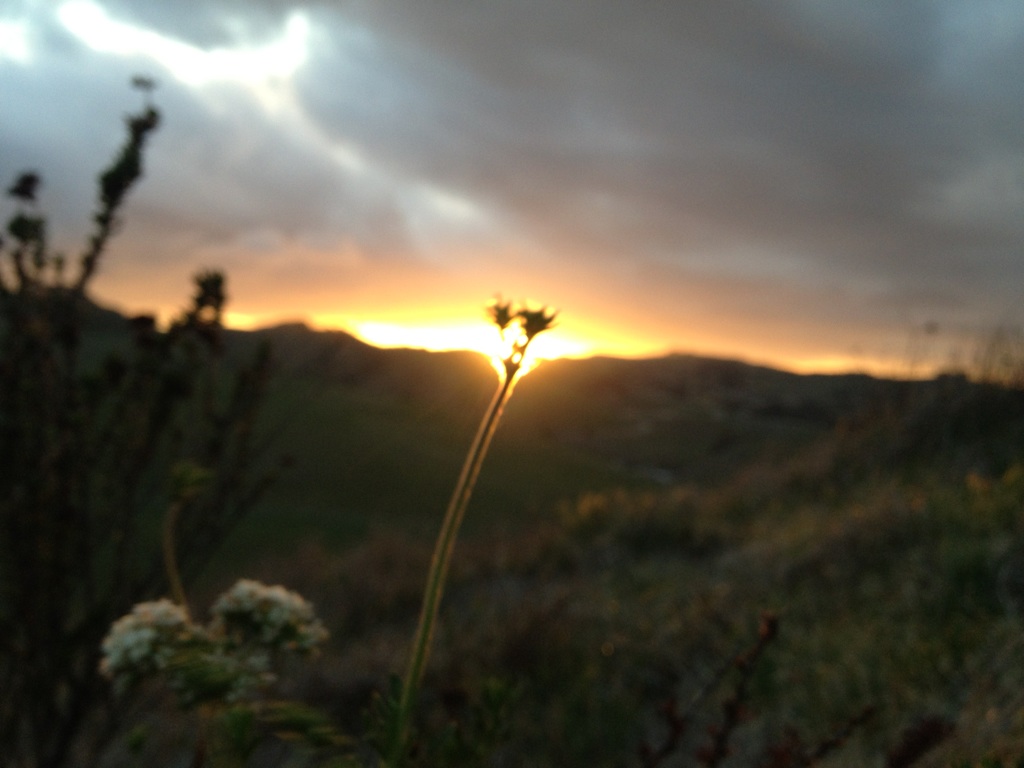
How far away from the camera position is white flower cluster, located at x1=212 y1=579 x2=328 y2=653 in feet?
4.04

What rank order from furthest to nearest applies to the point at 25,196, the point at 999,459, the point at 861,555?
1. the point at 999,459
2. the point at 861,555
3. the point at 25,196

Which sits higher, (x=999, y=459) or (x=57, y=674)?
(x=999, y=459)

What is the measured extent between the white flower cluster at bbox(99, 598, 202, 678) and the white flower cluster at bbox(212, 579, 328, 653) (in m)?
0.06

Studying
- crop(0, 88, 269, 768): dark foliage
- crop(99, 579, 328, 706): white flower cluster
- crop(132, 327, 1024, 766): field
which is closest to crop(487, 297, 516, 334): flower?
crop(132, 327, 1024, 766): field

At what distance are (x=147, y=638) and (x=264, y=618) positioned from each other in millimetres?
158

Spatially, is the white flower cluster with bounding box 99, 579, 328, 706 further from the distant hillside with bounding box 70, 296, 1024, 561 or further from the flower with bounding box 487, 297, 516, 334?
the flower with bounding box 487, 297, 516, 334

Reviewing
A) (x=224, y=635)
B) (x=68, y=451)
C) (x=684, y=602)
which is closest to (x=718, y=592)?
(x=684, y=602)

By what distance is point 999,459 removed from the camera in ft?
20.0

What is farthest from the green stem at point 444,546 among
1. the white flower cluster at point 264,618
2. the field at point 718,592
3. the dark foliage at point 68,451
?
the dark foliage at point 68,451

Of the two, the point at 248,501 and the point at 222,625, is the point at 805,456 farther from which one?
the point at 222,625

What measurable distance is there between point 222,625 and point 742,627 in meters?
3.10

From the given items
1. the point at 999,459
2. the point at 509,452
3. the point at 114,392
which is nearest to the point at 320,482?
the point at 509,452

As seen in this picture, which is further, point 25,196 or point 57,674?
point 25,196

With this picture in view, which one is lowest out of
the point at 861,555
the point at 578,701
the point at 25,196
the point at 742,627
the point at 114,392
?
the point at 578,701
